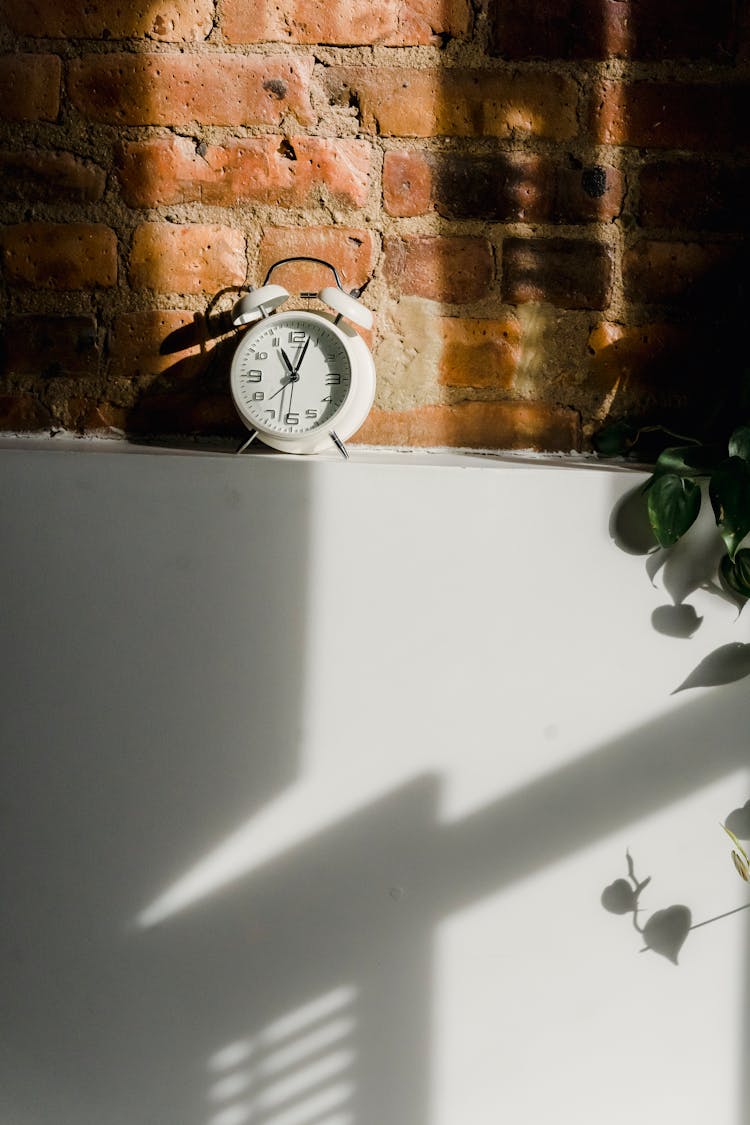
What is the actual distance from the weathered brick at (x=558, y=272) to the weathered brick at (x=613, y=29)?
239mm

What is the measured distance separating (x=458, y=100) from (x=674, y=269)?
0.36 meters

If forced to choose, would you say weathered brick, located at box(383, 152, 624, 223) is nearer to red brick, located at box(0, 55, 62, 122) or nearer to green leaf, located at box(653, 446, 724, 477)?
green leaf, located at box(653, 446, 724, 477)

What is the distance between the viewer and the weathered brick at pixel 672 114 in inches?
38.1

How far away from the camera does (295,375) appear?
0.89 m

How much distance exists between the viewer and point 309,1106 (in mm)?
929

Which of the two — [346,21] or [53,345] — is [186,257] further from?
[346,21]

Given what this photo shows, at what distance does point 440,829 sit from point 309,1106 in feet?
1.29

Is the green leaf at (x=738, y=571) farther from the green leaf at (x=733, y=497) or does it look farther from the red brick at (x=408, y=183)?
the red brick at (x=408, y=183)

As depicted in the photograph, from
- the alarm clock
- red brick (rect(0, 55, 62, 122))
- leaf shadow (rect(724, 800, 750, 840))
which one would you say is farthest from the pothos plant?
red brick (rect(0, 55, 62, 122))

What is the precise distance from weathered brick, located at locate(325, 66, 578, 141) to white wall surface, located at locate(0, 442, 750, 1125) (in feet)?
1.52

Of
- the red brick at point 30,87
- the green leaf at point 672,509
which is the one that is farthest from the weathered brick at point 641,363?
the red brick at point 30,87

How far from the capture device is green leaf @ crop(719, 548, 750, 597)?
2.76 feet

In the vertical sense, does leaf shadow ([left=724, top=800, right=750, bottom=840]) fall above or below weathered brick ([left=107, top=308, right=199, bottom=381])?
below

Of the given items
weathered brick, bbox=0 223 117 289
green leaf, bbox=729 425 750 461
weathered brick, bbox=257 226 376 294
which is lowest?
green leaf, bbox=729 425 750 461
